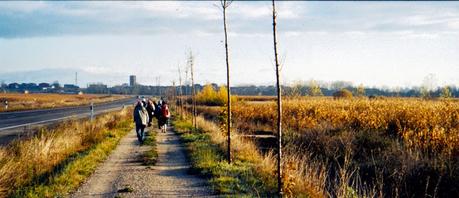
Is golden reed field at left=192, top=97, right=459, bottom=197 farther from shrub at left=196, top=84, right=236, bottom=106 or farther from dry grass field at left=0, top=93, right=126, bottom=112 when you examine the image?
shrub at left=196, top=84, right=236, bottom=106

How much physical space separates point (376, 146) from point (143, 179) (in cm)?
1010

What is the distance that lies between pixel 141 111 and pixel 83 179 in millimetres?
8219

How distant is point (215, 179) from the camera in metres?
10.8

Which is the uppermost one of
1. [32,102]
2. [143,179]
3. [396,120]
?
[32,102]

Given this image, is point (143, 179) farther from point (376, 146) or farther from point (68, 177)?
point (376, 146)

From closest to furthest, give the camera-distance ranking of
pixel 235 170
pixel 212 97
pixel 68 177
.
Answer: pixel 68 177, pixel 235 170, pixel 212 97

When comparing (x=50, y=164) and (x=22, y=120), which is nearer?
(x=50, y=164)

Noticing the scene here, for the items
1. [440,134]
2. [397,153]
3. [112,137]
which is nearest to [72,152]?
[112,137]

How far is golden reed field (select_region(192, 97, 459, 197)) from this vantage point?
504 inches

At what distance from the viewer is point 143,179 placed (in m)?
11.3

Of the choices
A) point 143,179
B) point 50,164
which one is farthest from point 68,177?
point 50,164

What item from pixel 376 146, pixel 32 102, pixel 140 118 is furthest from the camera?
pixel 32 102

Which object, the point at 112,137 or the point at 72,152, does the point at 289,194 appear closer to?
the point at 72,152

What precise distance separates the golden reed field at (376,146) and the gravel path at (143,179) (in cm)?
234
